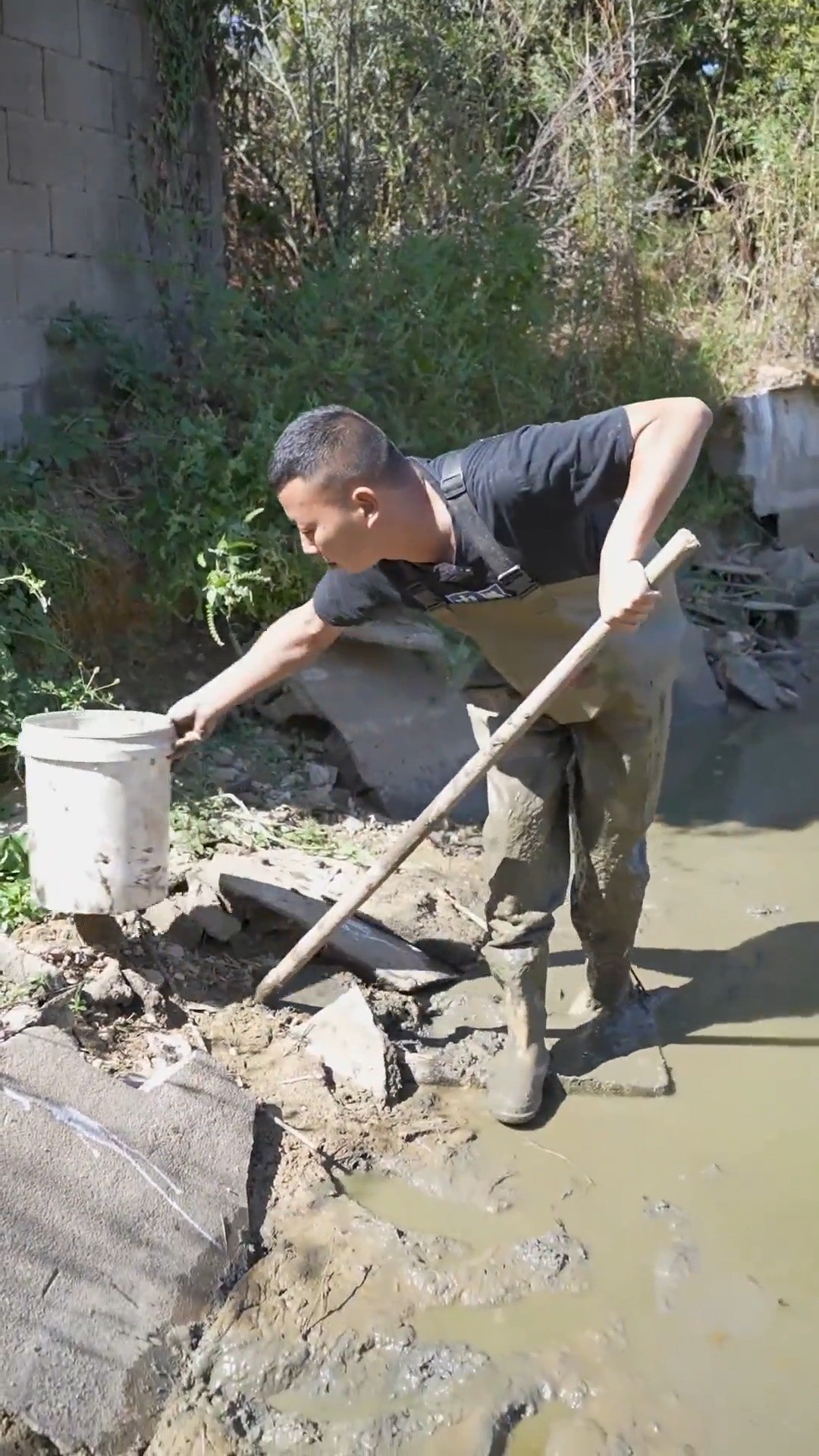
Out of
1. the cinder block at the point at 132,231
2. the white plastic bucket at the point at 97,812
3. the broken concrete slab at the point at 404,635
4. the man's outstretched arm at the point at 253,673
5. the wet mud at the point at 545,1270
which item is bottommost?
the wet mud at the point at 545,1270

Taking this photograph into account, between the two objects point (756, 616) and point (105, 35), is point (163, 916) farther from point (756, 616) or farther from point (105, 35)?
point (756, 616)

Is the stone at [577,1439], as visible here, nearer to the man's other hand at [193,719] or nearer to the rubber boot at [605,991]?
the rubber boot at [605,991]

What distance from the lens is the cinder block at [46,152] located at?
16.9ft

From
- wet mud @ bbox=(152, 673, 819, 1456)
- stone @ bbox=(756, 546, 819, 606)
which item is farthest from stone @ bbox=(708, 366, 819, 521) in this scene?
wet mud @ bbox=(152, 673, 819, 1456)

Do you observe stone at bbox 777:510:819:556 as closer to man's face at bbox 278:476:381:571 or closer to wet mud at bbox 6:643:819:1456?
wet mud at bbox 6:643:819:1456

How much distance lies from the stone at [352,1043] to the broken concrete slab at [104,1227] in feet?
1.33

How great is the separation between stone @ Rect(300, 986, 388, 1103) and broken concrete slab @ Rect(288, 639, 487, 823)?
180cm

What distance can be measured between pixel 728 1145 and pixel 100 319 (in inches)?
170

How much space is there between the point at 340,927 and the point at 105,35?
439cm

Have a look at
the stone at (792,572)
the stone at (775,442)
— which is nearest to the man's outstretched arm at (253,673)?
the stone at (792,572)

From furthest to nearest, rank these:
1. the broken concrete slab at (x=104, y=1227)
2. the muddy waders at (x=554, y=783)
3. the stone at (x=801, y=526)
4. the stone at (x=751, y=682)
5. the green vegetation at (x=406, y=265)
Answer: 1. the stone at (x=801, y=526)
2. the stone at (x=751, y=682)
3. the green vegetation at (x=406, y=265)
4. the muddy waders at (x=554, y=783)
5. the broken concrete slab at (x=104, y=1227)

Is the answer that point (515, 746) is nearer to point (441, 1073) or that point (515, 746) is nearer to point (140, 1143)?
point (441, 1073)

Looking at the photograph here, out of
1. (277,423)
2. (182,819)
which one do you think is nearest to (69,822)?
(182,819)

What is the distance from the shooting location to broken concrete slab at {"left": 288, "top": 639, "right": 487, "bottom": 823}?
5.10m
